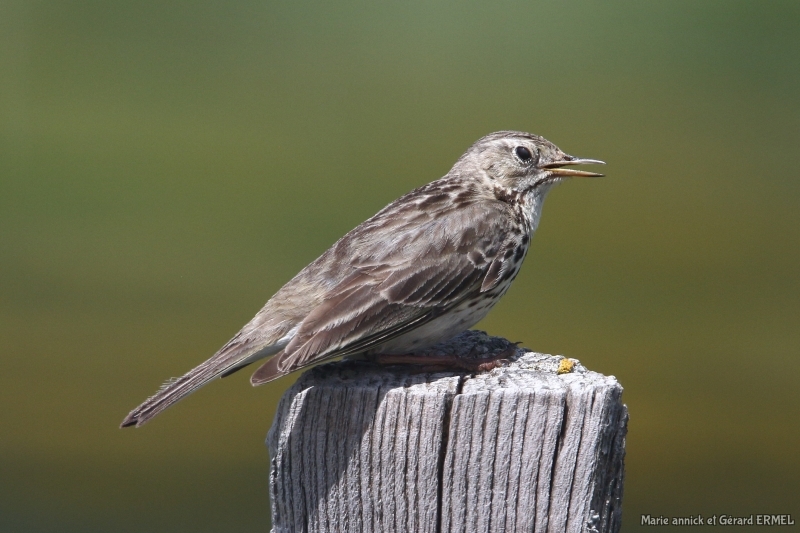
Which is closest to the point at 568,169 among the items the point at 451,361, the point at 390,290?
the point at 390,290

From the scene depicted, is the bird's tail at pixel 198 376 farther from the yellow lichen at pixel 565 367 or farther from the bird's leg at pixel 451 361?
the yellow lichen at pixel 565 367

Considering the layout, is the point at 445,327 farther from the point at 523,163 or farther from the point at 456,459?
the point at 456,459

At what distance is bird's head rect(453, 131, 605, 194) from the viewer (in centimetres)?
738

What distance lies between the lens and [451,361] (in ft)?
18.4

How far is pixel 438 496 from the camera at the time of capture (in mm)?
4578

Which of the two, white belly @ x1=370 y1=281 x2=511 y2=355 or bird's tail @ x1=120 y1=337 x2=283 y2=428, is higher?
white belly @ x1=370 y1=281 x2=511 y2=355

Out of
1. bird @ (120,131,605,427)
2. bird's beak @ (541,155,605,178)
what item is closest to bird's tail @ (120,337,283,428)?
bird @ (120,131,605,427)

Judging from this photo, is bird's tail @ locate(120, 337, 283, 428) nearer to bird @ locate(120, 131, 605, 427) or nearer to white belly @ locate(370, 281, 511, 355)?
bird @ locate(120, 131, 605, 427)

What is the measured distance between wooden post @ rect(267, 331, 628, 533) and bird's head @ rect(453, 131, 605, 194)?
283 cm

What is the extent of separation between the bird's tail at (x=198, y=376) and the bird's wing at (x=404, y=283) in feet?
1.31

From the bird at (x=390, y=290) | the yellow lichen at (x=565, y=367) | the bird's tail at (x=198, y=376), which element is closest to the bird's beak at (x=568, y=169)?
the bird at (x=390, y=290)

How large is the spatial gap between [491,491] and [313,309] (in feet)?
6.05

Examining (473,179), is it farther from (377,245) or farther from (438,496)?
(438,496)

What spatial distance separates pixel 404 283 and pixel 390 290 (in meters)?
0.12
